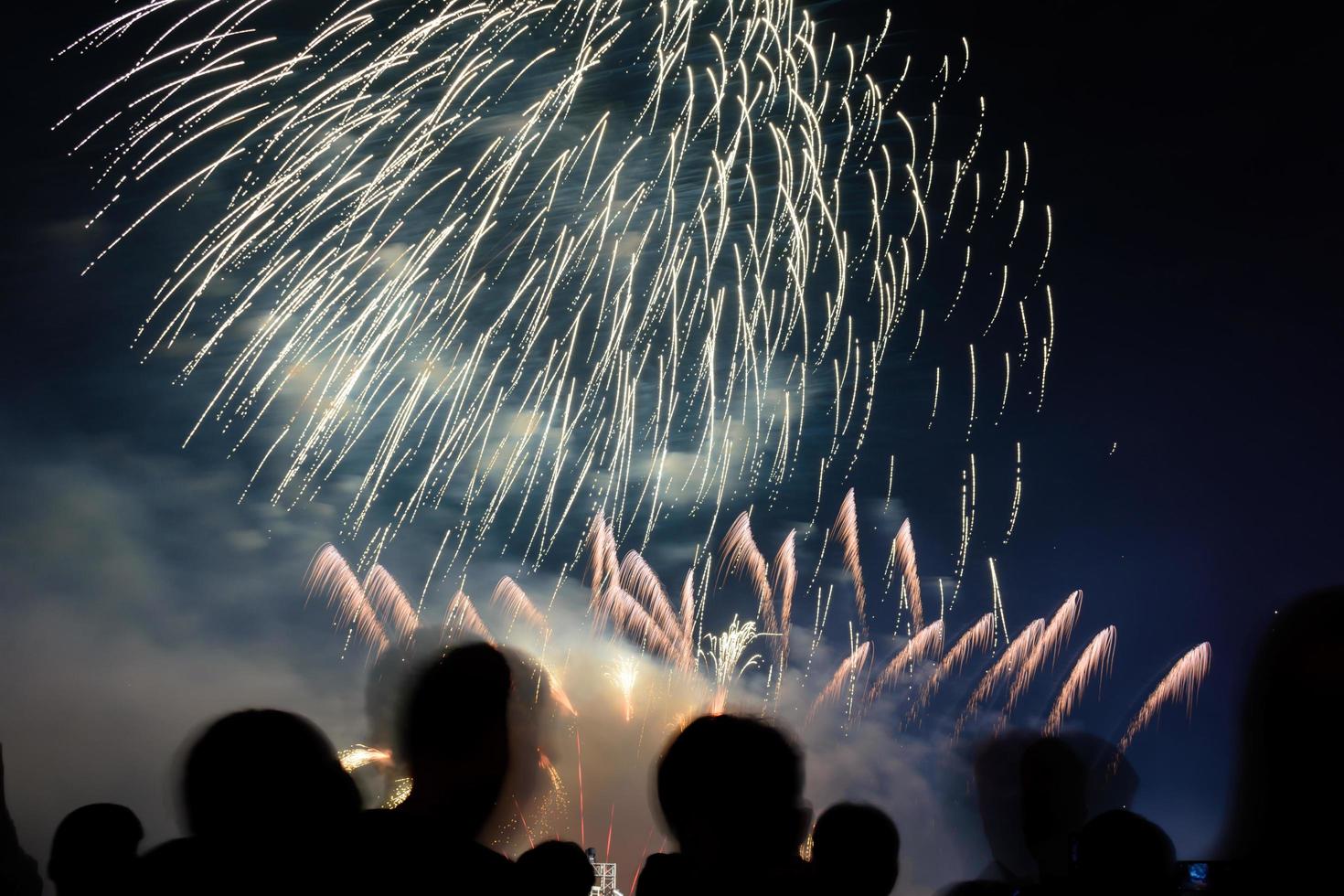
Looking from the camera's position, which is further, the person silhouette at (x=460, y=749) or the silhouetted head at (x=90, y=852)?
the silhouetted head at (x=90, y=852)

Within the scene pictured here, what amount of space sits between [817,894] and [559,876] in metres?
0.91

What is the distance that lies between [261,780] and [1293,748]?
1.90 meters

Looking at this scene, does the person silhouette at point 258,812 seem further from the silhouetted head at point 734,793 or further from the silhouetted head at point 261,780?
the silhouetted head at point 734,793

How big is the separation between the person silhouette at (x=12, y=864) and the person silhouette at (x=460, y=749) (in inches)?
53.2

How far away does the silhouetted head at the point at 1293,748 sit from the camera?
1.02 m

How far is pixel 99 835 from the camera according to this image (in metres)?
2.73

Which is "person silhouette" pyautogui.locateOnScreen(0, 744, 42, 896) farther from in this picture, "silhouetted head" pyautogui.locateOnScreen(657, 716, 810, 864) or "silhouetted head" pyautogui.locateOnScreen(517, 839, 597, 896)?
"silhouetted head" pyautogui.locateOnScreen(657, 716, 810, 864)

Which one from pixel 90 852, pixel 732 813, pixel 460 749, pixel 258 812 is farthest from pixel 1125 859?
pixel 90 852

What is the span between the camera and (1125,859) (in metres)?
2.12

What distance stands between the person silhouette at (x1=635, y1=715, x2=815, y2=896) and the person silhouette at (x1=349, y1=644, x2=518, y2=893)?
425 millimetres

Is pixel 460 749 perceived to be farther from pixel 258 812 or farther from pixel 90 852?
pixel 90 852

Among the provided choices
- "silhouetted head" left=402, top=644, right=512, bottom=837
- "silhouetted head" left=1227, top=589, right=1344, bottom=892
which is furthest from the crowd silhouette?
"silhouetted head" left=1227, top=589, right=1344, bottom=892

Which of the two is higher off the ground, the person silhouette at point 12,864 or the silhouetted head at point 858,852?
the silhouetted head at point 858,852

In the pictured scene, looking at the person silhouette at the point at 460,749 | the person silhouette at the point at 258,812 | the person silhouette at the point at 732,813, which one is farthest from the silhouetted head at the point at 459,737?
the person silhouette at the point at 732,813
